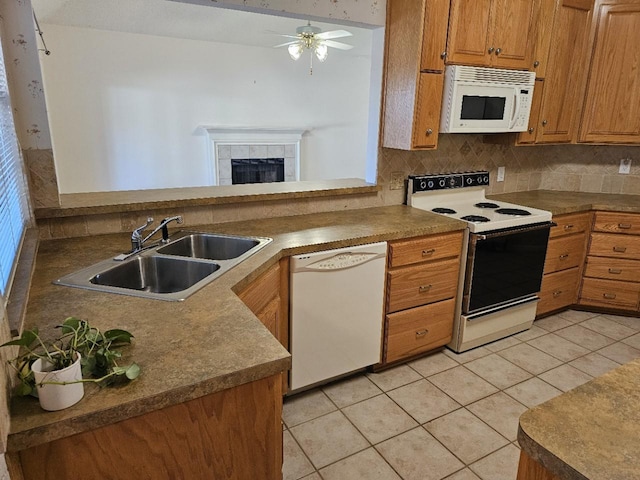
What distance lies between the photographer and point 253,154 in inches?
235

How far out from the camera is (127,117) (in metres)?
5.02

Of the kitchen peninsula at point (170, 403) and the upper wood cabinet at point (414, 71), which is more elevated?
the upper wood cabinet at point (414, 71)

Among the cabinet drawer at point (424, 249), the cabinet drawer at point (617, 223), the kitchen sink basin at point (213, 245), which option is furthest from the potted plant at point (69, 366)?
the cabinet drawer at point (617, 223)

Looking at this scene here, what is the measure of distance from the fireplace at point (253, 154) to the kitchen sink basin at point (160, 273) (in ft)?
13.2

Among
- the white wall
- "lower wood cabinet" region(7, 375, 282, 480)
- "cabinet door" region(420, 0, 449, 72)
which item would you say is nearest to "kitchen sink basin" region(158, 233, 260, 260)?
"lower wood cabinet" region(7, 375, 282, 480)

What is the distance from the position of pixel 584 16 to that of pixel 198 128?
13.8 ft

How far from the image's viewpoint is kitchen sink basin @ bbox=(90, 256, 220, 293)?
5.68ft

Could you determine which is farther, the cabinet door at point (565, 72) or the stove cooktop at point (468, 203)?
the cabinet door at point (565, 72)

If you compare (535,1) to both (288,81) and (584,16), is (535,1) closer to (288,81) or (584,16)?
(584,16)

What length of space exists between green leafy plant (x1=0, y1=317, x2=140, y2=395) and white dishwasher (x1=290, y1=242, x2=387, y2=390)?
3.60ft

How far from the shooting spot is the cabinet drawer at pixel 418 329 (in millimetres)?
2518

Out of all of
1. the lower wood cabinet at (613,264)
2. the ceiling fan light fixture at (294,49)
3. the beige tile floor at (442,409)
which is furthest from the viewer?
the ceiling fan light fixture at (294,49)

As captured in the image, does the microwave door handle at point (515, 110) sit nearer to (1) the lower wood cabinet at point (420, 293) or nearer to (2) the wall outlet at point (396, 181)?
(2) the wall outlet at point (396, 181)

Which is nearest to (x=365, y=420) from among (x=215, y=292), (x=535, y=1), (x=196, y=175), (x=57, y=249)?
(x=215, y=292)
